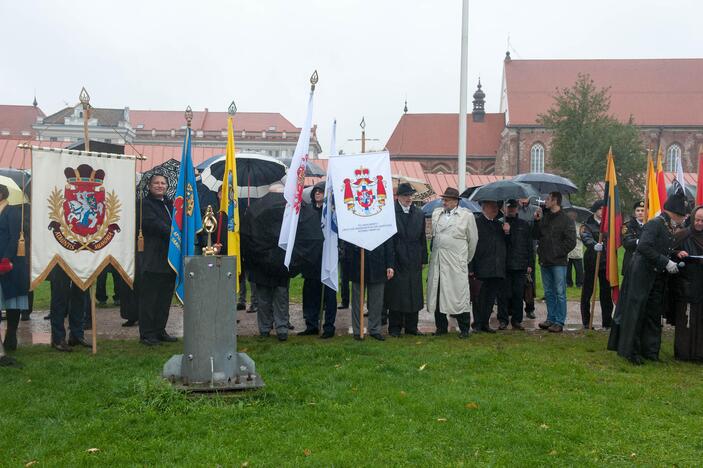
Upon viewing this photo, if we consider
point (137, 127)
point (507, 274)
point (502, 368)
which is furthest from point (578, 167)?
point (137, 127)

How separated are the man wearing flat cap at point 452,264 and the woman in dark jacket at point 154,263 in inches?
137

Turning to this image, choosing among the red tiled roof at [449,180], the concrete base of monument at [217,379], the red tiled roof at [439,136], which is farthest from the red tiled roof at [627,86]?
the concrete base of monument at [217,379]

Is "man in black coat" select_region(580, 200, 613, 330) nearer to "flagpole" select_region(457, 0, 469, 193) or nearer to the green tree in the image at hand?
"flagpole" select_region(457, 0, 469, 193)

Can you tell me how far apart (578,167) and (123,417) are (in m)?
45.7

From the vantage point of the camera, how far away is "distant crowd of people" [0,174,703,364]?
7801 mm

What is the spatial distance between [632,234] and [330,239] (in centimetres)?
399

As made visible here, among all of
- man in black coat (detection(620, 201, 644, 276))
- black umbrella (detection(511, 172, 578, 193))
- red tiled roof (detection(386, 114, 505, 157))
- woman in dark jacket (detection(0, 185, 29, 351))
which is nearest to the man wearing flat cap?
black umbrella (detection(511, 172, 578, 193))

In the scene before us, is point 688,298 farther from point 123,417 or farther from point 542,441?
point 123,417

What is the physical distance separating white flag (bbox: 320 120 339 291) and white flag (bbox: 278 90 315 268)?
25.2 inches

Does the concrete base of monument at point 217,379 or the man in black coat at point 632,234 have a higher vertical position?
the man in black coat at point 632,234

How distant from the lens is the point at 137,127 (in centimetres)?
9012

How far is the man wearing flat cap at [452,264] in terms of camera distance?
9133mm

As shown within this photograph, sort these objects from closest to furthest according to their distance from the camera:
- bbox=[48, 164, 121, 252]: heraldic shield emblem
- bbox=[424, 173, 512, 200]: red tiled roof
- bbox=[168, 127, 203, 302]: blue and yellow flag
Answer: bbox=[168, 127, 203, 302]: blue and yellow flag < bbox=[48, 164, 121, 252]: heraldic shield emblem < bbox=[424, 173, 512, 200]: red tiled roof

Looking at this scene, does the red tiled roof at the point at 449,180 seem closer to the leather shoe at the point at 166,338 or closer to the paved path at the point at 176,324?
the paved path at the point at 176,324
